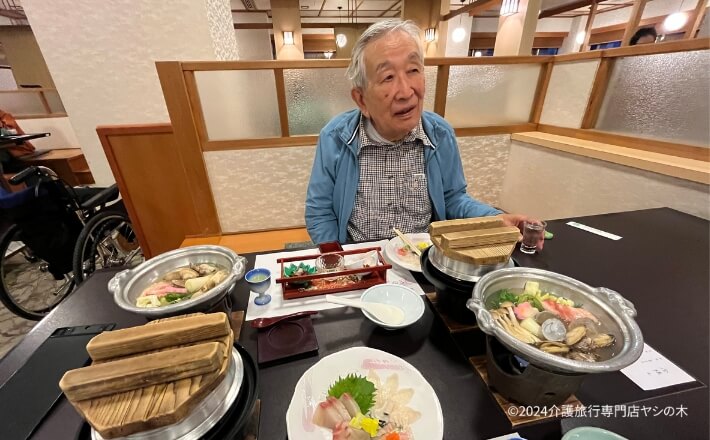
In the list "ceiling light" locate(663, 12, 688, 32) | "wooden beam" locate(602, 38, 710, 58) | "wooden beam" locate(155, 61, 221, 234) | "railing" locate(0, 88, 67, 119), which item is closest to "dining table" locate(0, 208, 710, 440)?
"wooden beam" locate(602, 38, 710, 58)

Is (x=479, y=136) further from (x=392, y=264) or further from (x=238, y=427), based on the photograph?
(x=238, y=427)

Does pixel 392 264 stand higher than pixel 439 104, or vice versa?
pixel 439 104

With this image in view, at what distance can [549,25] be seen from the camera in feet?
29.1

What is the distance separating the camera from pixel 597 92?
7.26ft

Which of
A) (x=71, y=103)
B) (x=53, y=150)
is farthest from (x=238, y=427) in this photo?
(x=53, y=150)

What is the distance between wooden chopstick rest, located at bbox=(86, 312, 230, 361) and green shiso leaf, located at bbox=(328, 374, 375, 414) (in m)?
0.25

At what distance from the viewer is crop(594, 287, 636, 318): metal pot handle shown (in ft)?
1.89

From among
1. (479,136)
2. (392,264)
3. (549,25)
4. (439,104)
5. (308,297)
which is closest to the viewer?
(308,297)

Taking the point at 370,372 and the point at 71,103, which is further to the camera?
the point at 71,103

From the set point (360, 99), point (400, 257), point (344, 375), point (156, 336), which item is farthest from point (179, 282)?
point (360, 99)

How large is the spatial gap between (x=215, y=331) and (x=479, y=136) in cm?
277

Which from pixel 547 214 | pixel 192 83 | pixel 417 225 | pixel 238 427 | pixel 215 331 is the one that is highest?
pixel 192 83

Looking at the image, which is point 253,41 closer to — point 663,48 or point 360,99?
point 360,99

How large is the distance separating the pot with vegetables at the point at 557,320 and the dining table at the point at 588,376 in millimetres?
155
